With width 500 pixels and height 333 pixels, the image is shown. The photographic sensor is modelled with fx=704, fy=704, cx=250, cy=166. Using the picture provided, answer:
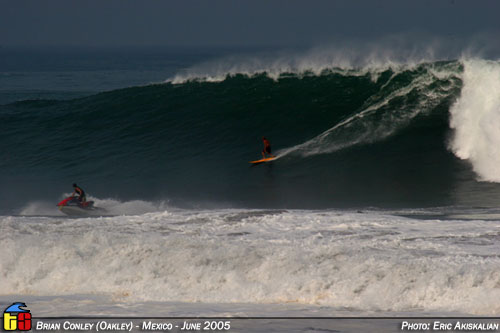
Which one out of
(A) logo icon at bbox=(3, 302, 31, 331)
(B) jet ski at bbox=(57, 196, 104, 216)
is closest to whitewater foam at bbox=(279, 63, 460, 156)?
(B) jet ski at bbox=(57, 196, 104, 216)

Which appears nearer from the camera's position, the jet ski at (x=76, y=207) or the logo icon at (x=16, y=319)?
the logo icon at (x=16, y=319)

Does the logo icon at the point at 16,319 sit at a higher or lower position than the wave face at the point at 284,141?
lower

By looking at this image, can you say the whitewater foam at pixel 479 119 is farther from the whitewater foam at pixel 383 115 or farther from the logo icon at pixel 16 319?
the logo icon at pixel 16 319

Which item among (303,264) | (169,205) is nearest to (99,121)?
(169,205)

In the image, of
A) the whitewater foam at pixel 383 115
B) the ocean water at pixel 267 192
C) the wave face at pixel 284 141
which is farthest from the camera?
the whitewater foam at pixel 383 115

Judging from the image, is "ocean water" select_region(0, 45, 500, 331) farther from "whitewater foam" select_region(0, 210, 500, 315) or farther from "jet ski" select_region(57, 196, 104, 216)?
"jet ski" select_region(57, 196, 104, 216)

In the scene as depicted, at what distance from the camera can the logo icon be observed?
23.7 ft

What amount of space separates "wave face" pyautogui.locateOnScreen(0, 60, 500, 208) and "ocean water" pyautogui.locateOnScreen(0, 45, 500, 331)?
76 millimetres

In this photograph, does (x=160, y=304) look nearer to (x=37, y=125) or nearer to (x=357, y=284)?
(x=357, y=284)

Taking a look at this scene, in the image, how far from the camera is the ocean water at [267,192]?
8.49 meters

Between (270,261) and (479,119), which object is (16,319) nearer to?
(270,261)

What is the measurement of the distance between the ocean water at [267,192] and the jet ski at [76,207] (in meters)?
0.27

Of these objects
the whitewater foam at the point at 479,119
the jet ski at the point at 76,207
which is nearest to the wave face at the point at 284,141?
the whitewater foam at the point at 479,119

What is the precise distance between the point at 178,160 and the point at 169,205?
4.50m
